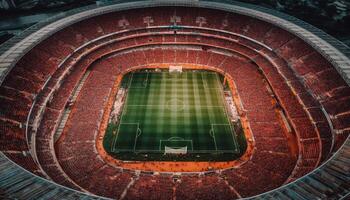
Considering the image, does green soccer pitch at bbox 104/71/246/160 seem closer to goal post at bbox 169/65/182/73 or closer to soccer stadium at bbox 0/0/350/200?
soccer stadium at bbox 0/0/350/200

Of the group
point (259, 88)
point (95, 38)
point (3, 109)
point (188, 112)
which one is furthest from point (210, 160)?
point (95, 38)

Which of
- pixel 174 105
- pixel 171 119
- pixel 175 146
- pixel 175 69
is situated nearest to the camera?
pixel 175 146

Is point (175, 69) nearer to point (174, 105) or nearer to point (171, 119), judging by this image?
point (174, 105)

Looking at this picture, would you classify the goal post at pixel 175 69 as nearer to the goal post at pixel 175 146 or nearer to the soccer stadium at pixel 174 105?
the soccer stadium at pixel 174 105

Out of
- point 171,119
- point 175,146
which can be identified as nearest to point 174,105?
point 171,119

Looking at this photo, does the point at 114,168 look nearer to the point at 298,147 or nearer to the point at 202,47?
the point at 298,147
